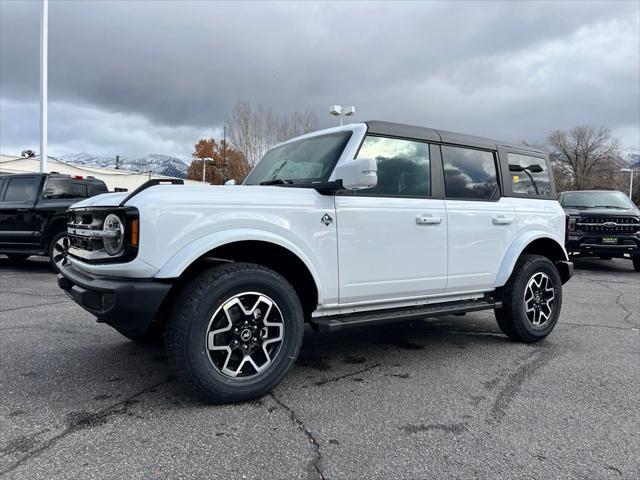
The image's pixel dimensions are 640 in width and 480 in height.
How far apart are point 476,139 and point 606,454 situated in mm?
2891

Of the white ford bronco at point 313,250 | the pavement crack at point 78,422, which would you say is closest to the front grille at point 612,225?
the white ford bronco at point 313,250

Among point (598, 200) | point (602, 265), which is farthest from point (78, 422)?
point (602, 265)

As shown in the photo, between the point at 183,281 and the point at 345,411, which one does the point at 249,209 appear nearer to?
the point at 183,281

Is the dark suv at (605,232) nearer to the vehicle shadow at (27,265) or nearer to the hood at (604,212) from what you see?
the hood at (604,212)

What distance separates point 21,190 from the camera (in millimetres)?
9164

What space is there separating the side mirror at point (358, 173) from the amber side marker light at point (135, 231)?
1.28 metres

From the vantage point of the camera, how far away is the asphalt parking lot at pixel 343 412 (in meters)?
2.33

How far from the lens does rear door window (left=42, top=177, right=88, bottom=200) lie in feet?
29.7

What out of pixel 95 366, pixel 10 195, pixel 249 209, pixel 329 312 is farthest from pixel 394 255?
pixel 10 195

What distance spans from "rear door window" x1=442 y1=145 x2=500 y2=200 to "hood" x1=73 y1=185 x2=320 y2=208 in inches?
56.0

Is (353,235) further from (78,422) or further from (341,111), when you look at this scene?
(341,111)

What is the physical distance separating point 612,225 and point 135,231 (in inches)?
422

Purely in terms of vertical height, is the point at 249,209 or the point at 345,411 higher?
the point at 249,209

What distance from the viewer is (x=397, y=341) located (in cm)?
460
